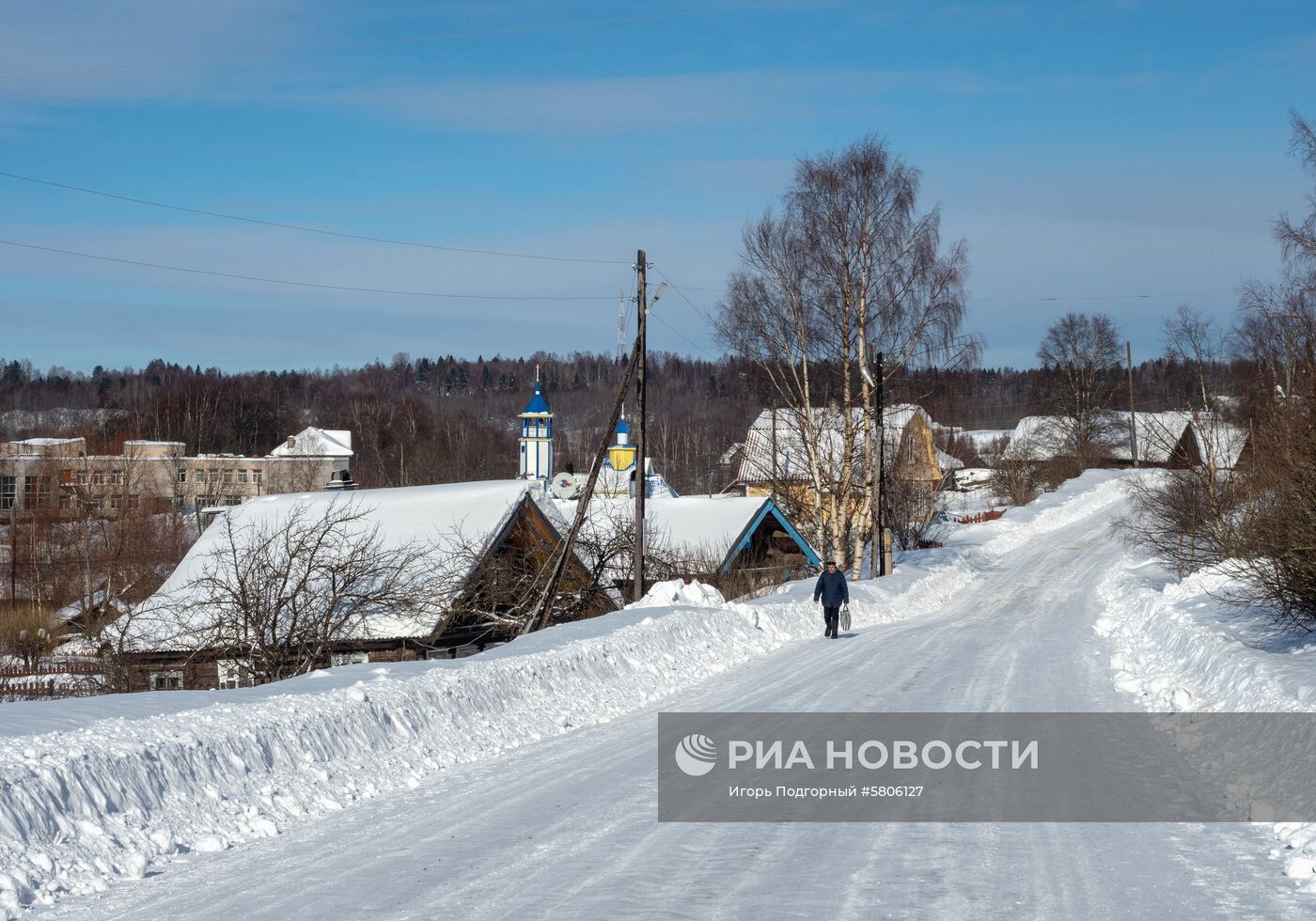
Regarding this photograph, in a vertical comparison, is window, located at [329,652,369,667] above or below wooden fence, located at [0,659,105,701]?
above

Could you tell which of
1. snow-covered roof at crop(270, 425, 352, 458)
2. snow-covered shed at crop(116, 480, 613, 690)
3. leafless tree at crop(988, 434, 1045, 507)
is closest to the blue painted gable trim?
snow-covered shed at crop(116, 480, 613, 690)

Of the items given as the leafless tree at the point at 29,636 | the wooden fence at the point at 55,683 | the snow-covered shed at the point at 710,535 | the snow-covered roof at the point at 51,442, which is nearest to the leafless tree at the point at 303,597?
the wooden fence at the point at 55,683

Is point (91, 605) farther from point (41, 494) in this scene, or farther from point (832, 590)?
point (832, 590)

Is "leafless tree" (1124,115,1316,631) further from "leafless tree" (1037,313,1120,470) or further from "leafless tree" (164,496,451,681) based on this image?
"leafless tree" (1037,313,1120,470)

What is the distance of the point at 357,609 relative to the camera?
2273cm

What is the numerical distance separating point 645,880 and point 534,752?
452 cm

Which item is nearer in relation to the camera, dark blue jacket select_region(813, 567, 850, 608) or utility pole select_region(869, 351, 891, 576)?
dark blue jacket select_region(813, 567, 850, 608)

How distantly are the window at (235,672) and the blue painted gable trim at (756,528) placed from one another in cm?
1554

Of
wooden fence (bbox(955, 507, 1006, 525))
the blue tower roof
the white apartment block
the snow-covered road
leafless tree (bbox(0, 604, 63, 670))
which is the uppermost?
the blue tower roof

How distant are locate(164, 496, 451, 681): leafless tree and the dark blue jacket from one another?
8.60m

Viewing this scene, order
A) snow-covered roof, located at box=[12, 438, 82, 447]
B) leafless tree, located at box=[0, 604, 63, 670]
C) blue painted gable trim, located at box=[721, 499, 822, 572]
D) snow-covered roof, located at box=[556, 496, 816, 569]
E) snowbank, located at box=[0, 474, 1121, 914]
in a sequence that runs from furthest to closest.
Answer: snow-covered roof, located at box=[12, 438, 82, 447]
leafless tree, located at box=[0, 604, 63, 670]
blue painted gable trim, located at box=[721, 499, 822, 572]
snow-covered roof, located at box=[556, 496, 816, 569]
snowbank, located at box=[0, 474, 1121, 914]

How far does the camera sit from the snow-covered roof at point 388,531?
23.1 metres

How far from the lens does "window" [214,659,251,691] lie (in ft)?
69.1

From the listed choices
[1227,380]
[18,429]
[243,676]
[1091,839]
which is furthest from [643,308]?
[18,429]
